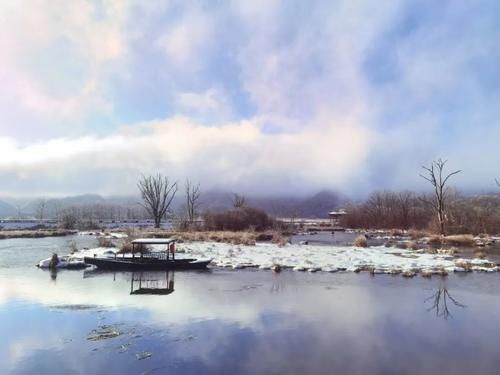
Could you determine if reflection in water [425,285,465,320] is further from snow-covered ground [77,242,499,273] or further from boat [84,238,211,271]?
boat [84,238,211,271]

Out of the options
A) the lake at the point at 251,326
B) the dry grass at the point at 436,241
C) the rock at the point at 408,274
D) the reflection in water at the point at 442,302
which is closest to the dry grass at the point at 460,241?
the dry grass at the point at 436,241

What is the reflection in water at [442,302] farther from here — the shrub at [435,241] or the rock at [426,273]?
the shrub at [435,241]

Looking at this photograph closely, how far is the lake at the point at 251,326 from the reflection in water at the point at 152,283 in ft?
0.31

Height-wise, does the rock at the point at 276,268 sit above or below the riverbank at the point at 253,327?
above

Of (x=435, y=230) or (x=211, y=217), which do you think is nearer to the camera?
(x=435, y=230)

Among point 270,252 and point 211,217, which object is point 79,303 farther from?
point 211,217

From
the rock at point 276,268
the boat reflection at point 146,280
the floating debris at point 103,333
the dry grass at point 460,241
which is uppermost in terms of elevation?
the dry grass at point 460,241

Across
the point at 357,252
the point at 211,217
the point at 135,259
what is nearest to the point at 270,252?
the point at 357,252

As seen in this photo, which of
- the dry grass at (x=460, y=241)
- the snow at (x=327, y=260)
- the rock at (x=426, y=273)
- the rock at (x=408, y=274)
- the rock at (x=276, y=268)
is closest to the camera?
the rock at (x=426, y=273)

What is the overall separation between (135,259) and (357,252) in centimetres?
1573

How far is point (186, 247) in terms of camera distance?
3631 centimetres

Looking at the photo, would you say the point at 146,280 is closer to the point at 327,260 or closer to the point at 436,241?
the point at 327,260

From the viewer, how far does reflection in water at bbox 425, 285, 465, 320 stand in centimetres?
1433

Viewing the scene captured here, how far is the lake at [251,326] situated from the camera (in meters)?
9.66
